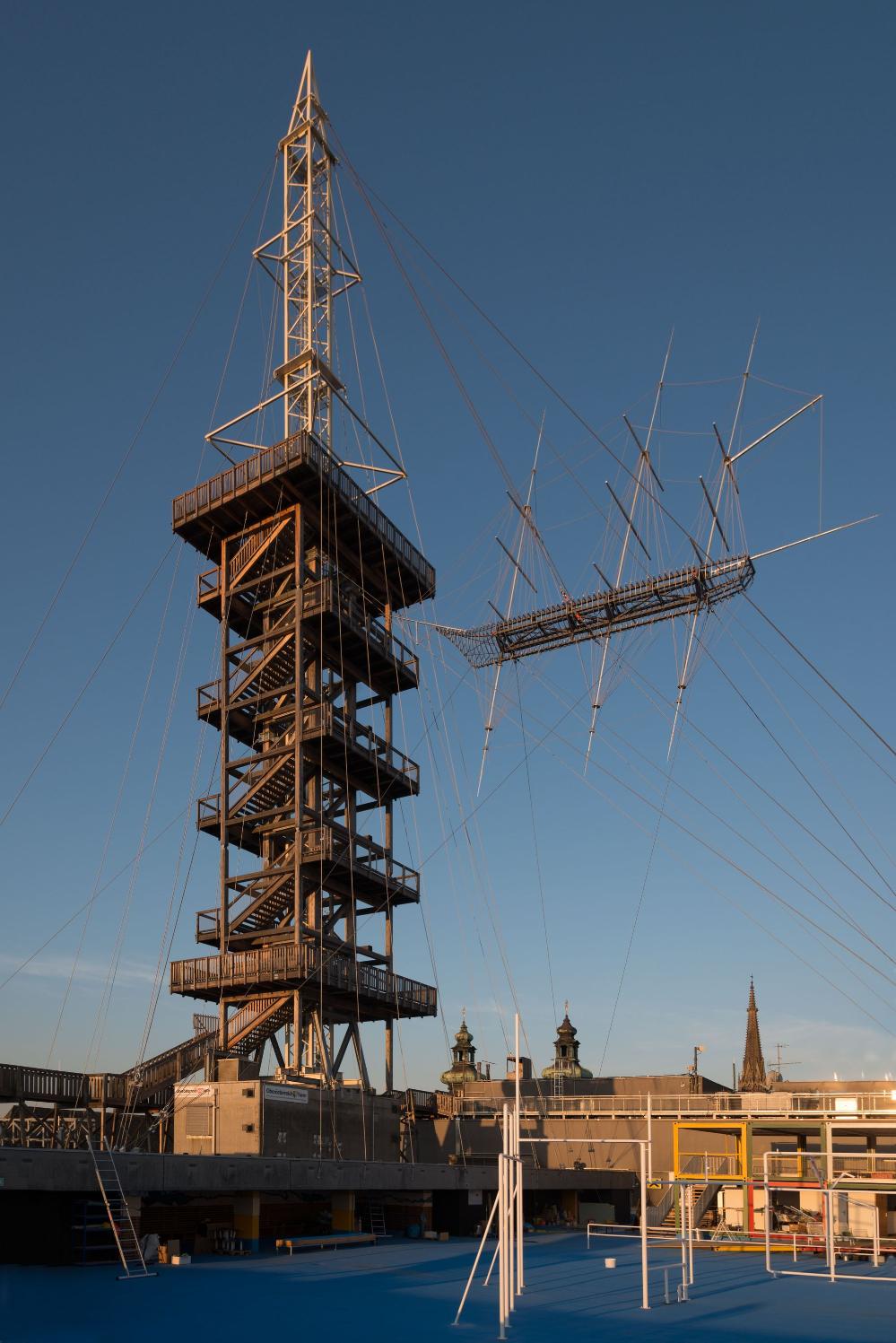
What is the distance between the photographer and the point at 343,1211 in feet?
127

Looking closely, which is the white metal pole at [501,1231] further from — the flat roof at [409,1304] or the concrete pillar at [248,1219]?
the concrete pillar at [248,1219]

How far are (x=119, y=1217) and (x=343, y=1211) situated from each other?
40.1ft

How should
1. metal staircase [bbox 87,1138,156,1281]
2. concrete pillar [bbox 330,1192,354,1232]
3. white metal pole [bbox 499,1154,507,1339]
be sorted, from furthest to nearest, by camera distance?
concrete pillar [bbox 330,1192,354,1232], metal staircase [bbox 87,1138,156,1281], white metal pole [bbox 499,1154,507,1339]

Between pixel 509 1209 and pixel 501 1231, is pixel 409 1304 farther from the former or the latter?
pixel 501 1231

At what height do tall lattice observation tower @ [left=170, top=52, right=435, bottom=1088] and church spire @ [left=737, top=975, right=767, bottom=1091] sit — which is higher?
tall lattice observation tower @ [left=170, top=52, right=435, bottom=1088]

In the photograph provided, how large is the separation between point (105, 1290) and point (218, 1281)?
3.19m

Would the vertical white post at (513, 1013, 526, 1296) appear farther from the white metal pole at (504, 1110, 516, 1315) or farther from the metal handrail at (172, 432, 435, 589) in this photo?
the metal handrail at (172, 432, 435, 589)

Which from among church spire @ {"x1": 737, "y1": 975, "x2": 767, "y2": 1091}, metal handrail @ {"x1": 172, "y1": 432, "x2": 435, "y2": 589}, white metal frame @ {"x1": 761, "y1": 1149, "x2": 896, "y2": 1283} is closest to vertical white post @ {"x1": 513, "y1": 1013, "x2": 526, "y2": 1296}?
white metal frame @ {"x1": 761, "y1": 1149, "x2": 896, "y2": 1283}

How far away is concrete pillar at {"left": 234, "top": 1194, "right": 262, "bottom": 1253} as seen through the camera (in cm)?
3316

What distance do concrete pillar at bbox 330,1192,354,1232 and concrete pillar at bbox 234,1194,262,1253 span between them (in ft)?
17.9

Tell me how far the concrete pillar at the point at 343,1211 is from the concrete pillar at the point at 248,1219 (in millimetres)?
5456

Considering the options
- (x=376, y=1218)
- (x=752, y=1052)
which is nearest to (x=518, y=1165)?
(x=376, y=1218)

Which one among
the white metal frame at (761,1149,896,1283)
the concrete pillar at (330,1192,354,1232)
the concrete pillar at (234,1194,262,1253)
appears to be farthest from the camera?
the concrete pillar at (330,1192,354,1232)

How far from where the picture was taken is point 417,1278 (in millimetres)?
29625
